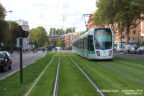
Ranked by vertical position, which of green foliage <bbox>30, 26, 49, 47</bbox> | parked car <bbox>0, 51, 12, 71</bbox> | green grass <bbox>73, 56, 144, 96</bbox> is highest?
green foliage <bbox>30, 26, 49, 47</bbox>

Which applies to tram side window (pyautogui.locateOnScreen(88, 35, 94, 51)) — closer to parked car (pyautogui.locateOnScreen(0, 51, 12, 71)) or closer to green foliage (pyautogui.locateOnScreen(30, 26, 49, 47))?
parked car (pyautogui.locateOnScreen(0, 51, 12, 71))

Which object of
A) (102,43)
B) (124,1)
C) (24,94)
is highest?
(124,1)

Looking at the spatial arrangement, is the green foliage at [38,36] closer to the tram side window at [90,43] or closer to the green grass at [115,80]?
the tram side window at [90,43]

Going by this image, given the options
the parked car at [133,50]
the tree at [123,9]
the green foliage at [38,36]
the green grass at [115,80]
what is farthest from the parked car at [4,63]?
the green foliage at [38,36]

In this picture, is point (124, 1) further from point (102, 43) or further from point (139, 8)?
point (102, 43)

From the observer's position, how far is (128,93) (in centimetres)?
768

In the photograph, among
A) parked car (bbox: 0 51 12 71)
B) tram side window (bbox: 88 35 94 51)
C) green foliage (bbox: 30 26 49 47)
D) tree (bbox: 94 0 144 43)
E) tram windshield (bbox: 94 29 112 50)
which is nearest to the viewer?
parked car (bbox: 0 51 12 71)

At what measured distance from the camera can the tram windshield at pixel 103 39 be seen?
23.6 meters

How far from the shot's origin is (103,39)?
2364 cm

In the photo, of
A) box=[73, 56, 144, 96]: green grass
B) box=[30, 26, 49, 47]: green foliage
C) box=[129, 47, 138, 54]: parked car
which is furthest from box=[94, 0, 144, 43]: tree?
box=[30, 26, 49, 47]: green foliage

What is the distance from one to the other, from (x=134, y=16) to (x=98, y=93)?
136 feet

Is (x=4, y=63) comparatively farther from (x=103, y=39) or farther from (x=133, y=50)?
(x=133, y=50)

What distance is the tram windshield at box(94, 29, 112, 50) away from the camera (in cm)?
2359

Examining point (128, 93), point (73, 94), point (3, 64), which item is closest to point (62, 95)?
point (73, 94)
